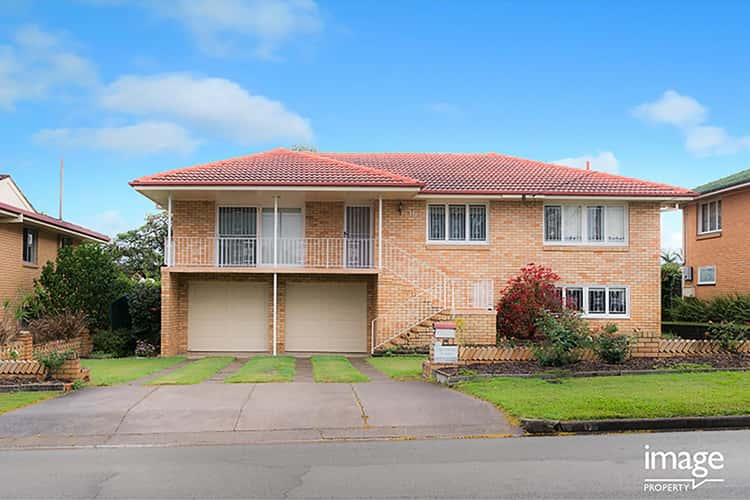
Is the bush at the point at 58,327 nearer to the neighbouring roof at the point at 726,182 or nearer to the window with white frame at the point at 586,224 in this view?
the window with white frame at the point at 586,224

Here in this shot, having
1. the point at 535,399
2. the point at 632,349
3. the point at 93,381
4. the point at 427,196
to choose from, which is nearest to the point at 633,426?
the point at 535,399

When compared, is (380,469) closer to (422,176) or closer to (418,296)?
(418,296)

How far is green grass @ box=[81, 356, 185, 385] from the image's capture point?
46.5 feet

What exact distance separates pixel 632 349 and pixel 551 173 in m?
9.78

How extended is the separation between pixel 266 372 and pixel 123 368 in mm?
3906

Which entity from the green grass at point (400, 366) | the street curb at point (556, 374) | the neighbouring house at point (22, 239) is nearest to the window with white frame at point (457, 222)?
the green grass at point (400, 366)

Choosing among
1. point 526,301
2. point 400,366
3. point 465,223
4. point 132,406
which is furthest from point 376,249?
point 132,406

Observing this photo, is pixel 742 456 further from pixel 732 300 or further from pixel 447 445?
pixel 732 300

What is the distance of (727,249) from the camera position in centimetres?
2494

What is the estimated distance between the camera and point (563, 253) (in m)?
21.6

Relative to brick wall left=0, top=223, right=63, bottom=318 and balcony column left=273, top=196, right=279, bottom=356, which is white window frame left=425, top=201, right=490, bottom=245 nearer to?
balcony column left=273, top=196, right=279, bottom=356

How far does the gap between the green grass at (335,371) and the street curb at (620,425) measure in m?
4.97

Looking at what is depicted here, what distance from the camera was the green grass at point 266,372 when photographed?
1388 centimetres

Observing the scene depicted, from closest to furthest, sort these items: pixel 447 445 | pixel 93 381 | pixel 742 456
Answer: pixel 742 456 → pixel 447 445 → pixel 93 381
